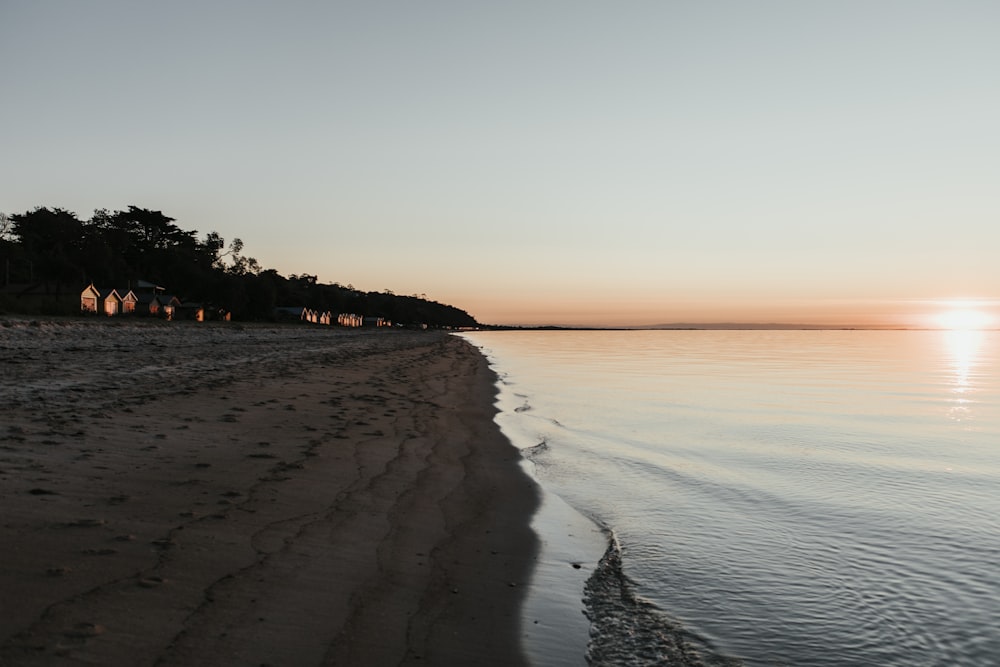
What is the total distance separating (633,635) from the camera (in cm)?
504

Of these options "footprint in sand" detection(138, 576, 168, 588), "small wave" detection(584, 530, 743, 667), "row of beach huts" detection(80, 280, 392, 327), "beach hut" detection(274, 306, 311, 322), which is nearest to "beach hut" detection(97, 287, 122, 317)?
"row of beach huts" detection(80, 280, 392, 327)

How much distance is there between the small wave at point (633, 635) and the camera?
15.3 feet

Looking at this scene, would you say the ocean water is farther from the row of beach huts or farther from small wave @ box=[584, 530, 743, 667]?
the row of beach huts

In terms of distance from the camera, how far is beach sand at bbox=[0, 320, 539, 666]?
13.5 ft

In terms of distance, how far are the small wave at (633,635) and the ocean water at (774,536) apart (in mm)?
16

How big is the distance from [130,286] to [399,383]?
10961 centimetres

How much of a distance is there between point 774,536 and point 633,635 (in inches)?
144

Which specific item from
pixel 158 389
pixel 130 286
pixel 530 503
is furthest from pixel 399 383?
pixel 130 286

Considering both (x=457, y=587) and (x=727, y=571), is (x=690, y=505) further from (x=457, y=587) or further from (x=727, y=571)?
(x=457, y=587)

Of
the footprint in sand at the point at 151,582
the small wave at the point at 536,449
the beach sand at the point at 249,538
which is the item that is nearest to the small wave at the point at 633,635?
the beach sand at the point at 249,538

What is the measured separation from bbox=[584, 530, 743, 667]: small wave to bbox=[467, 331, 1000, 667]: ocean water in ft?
0.05

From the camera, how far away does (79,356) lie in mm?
25219

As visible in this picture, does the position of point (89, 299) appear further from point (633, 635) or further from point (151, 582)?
point (633, 635)

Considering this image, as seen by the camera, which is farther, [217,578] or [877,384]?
[877,384]
